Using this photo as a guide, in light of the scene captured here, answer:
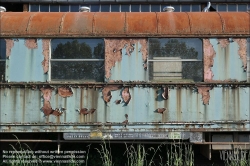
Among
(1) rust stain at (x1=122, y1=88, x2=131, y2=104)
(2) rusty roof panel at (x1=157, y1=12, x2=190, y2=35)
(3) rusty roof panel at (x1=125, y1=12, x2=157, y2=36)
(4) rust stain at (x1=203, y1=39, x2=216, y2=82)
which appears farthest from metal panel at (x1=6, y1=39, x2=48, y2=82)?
(4) rust stain at (x1=203, y1=39, x2=216, y2=82)

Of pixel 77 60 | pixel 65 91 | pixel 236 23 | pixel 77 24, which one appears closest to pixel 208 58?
pixel 236 23

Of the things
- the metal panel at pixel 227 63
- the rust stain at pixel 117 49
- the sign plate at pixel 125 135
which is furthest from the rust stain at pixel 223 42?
the sign plate at pixel 125 135

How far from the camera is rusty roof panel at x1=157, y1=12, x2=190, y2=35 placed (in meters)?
6.54

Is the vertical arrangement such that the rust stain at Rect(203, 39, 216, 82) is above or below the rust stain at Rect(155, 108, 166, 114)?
above

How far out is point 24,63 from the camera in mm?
6504

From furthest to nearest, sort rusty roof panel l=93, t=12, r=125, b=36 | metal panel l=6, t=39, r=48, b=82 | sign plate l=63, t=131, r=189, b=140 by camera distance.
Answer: rusty roof panel l=93, t=12, r=125, b=36 → metal panel l=6, t=39, r=48, b=82 → sign plate l=63, t=131, r=189, b=140

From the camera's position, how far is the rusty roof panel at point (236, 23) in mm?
6559

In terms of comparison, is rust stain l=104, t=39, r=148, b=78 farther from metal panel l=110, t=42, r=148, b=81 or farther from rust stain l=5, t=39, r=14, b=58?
rust stain l=5, t=39, r=14, b=58

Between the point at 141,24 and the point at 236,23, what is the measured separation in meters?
1.94

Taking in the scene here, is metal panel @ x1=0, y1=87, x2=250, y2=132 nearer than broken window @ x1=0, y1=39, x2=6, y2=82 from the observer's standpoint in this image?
Yes

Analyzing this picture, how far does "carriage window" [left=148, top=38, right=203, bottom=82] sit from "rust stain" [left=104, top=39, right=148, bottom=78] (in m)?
0.14

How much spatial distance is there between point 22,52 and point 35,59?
30 centimetres

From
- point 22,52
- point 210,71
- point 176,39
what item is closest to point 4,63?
point 22,52

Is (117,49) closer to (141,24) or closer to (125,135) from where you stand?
(141,24)
